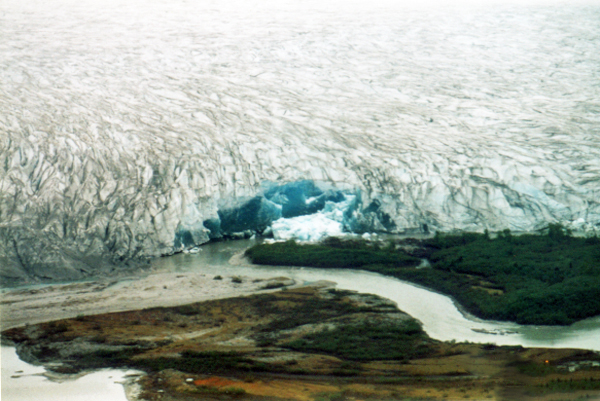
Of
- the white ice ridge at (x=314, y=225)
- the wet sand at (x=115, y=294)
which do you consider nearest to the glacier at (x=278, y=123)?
the white ice ridge at (x=314, y=225)

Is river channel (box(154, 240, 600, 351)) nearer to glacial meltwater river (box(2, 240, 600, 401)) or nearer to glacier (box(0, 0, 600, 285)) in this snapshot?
glacial meltwater river (box(2, 240, 600, 401))

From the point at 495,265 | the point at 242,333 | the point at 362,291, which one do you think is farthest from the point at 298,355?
the point at 495,265

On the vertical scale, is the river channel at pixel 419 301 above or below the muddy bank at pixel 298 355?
above

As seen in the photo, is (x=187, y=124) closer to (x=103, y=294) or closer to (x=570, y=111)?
(x=103, y=294)

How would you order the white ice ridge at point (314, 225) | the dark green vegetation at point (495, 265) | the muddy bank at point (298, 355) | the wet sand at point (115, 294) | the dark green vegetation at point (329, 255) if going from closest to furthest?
the muddy bank at point (298, 355) < the dark green vegetation at point (495, 265) < the wet sand at point (115, 294) < the dark green vegetation at point (329, 255) < the white ice ridge at point (314, 225)

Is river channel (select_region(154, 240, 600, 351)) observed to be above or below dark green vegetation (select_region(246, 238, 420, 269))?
below

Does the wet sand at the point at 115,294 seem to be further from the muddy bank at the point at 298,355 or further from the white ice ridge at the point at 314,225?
the white ice ridge at the point at 314,225

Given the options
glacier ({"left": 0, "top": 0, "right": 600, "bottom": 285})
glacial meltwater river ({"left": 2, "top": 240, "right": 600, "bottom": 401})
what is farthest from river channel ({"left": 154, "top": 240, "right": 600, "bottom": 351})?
glacier ({"left": 0, "top": 0, "right": 600, "bottom": 285})
